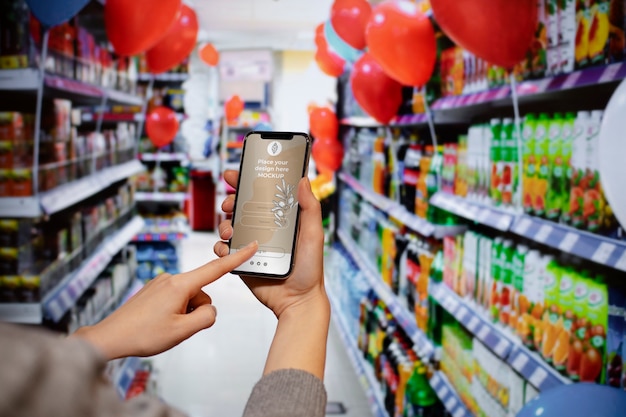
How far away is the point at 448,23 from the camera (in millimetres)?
2248

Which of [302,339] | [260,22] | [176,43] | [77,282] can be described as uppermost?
[260,22]

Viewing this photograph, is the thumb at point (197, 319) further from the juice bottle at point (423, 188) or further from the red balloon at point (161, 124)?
the red balloon at point (161, 124)

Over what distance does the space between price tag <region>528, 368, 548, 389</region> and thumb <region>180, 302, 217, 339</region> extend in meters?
1.28

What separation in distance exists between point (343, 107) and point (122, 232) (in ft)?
8.68

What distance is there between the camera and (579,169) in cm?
180

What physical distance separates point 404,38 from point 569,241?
4.82ft

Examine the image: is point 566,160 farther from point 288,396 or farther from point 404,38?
point 288,396

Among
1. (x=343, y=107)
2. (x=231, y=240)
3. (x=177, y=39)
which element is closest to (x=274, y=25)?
(x=343, y=107)

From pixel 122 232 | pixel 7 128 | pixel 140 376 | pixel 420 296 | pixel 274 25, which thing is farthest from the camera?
pixel 274 25

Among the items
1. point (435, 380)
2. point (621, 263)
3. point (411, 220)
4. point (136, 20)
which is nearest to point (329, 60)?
point (136, 20)

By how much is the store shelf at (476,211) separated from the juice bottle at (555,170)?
18 cm

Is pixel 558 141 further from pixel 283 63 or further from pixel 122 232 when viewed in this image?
pixel 283 63

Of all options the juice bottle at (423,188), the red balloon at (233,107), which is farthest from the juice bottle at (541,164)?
the red balloon at (233,107)

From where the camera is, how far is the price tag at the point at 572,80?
1705 millimetres
